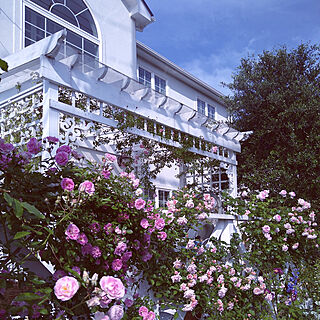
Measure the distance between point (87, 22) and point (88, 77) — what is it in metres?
3.67

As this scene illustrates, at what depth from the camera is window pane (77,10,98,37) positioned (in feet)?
23.5

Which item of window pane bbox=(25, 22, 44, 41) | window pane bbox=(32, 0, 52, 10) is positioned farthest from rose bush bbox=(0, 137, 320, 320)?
window pane bbox=(32, 0, 52, 10)

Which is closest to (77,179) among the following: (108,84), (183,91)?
(108,84)

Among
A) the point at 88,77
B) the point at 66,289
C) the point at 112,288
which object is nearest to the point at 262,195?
the point at 88,77

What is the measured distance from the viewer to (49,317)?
1766 millimetres

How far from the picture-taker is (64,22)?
6.77m

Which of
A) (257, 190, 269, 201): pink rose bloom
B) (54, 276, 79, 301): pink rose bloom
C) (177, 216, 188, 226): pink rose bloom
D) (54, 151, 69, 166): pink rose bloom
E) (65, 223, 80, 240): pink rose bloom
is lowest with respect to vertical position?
(54, 276, 79, 301): pink rose bloom

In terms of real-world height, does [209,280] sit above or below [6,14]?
below

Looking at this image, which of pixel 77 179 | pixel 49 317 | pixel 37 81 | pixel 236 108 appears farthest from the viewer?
pixel 236 108

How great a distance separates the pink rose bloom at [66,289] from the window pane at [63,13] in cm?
621

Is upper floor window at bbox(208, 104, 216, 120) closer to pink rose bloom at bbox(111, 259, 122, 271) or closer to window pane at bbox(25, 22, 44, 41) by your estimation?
window pane at bbox(25, 22, 44, 41)

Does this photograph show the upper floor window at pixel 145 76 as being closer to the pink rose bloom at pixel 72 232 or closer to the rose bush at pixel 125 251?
the rose bush at pixel 125 251

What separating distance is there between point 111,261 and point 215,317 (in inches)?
63.8

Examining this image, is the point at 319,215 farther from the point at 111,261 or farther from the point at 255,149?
the point at 111,261
